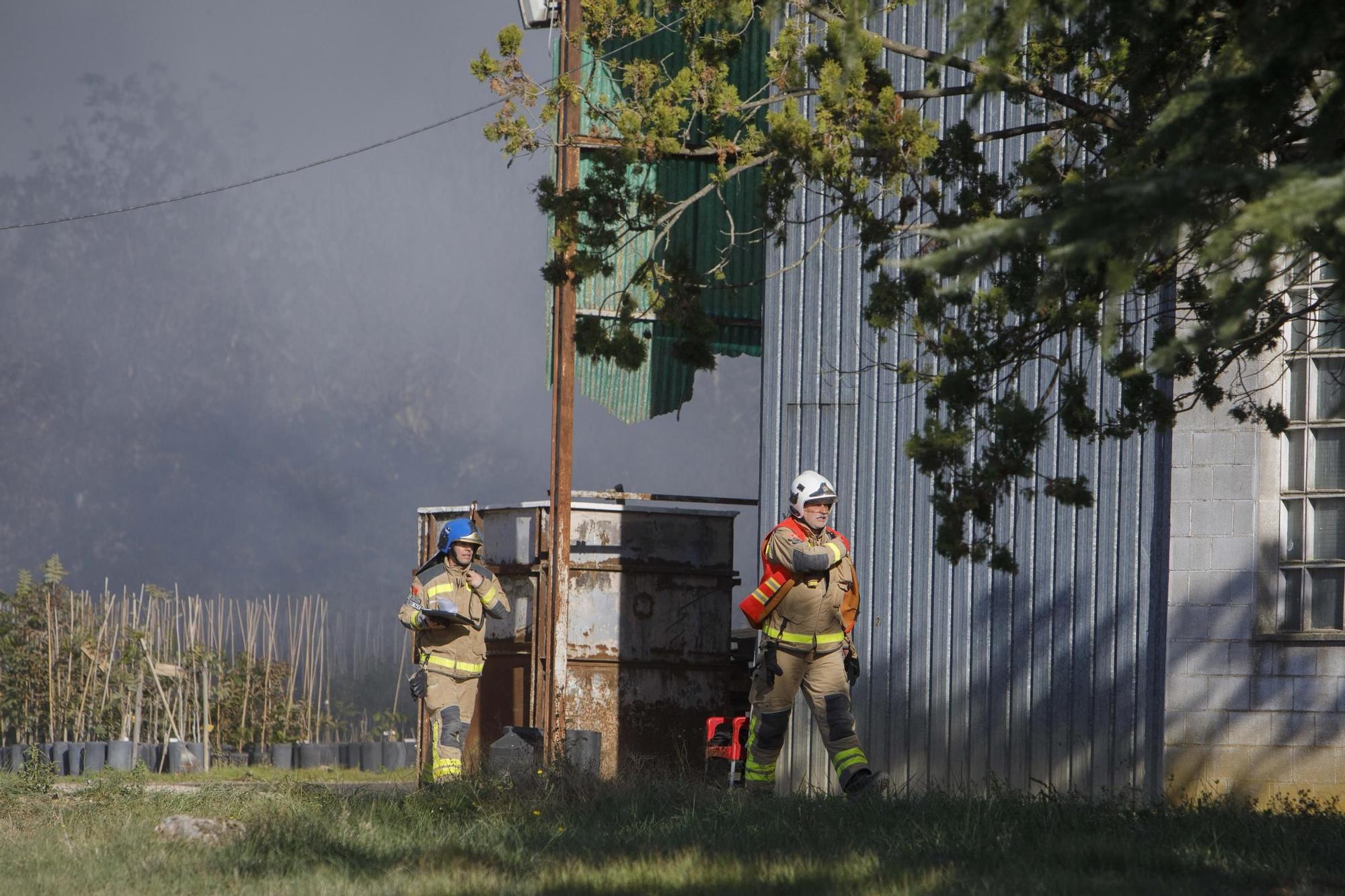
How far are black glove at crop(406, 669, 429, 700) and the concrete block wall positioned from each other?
493 centimetres

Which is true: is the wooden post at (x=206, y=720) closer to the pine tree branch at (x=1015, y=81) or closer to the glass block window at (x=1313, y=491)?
the glass block window at (x=1313, y=491)

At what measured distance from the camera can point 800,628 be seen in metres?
8.95

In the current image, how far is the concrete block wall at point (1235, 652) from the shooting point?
29.1ft

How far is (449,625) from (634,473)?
27.2m

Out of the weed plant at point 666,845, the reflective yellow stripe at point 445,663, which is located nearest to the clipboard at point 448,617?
the reflective yellow stripe at point 445,663

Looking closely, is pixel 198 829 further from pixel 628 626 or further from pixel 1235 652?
pixel 1235 652

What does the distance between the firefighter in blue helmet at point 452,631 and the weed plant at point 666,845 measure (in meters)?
2.10

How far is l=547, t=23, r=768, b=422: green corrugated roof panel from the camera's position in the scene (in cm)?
1478

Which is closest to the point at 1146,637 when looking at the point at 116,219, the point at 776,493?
the point at 776,493

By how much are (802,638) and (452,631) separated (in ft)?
9.47

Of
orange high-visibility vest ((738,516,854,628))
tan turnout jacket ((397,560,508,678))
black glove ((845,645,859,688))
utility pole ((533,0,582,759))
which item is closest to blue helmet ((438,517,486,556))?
tan turnout jacket ((397,560,508,678))

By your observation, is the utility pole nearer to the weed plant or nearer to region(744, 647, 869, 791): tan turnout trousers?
region(744, 647, 869, 791): tan turnout trousers

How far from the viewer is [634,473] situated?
37750 mm

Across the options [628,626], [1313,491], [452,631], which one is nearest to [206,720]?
[628,626]
